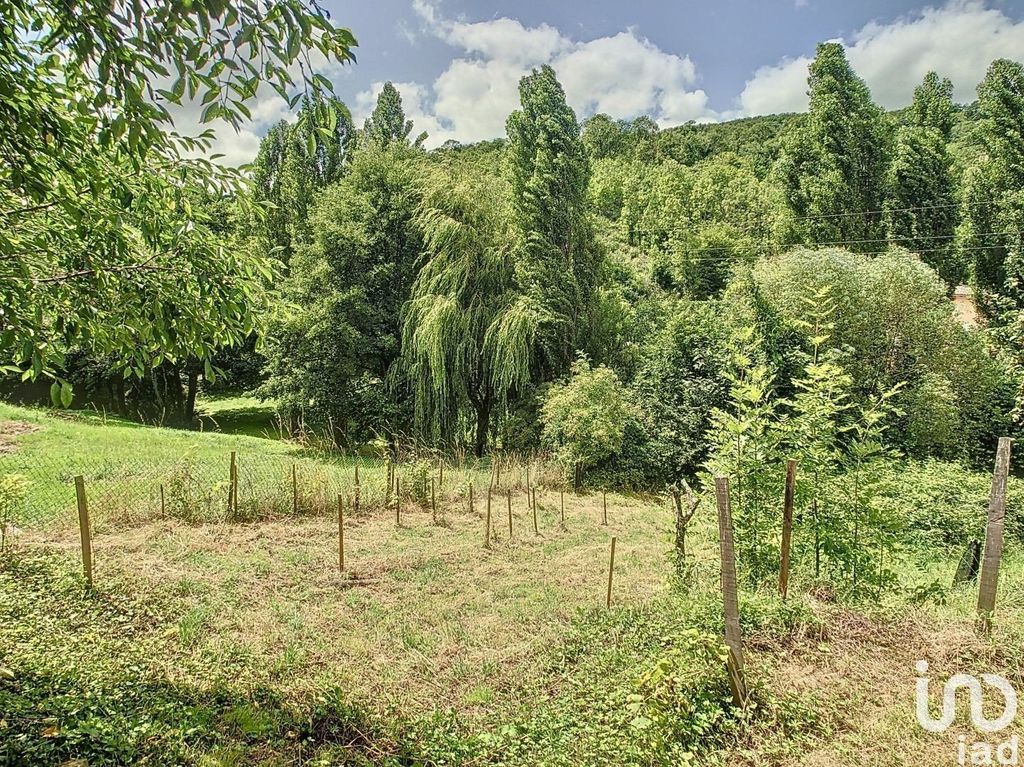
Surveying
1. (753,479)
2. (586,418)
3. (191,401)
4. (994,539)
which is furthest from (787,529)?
(191,401)

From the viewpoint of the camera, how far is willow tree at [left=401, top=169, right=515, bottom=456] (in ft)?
42.0

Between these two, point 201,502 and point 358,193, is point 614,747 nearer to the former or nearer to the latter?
point 201,502

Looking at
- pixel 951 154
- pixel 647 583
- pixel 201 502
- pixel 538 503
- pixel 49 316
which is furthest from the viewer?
pixel 951 154

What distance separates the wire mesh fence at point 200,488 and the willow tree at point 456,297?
271 cm

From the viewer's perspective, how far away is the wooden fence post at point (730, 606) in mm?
2697

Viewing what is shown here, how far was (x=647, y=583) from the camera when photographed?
5.76m

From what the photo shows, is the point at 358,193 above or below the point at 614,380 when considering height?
above

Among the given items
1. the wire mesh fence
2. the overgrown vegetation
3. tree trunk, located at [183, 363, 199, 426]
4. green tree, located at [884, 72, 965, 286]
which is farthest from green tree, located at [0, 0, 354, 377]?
green tree, located at [884, 72, 965, 286]

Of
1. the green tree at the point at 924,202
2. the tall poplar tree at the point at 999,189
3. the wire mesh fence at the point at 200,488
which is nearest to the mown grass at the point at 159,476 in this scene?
the wire mesh fence at the point at 200,488

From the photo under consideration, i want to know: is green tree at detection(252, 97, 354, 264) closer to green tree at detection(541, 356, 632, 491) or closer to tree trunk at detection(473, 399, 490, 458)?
tree trunk at detection(473, 399, 490, 458)

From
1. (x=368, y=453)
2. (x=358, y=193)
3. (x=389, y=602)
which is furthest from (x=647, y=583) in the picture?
(x=358, y=193)

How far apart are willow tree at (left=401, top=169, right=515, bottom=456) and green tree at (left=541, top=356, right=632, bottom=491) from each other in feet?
6.09

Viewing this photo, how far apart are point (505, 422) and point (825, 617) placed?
34.3 feet

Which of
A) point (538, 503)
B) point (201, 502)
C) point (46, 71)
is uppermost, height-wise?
point (46, 71)
